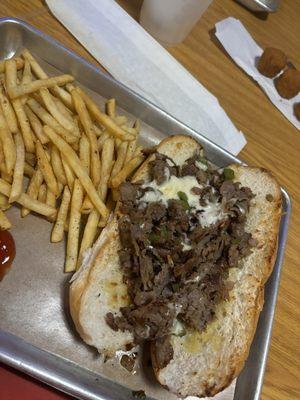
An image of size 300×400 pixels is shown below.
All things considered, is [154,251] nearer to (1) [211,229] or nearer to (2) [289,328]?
(1) [211,229]

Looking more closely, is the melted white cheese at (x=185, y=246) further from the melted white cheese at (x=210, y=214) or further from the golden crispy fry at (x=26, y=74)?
the golden crispy fry at (x=26, y=74)

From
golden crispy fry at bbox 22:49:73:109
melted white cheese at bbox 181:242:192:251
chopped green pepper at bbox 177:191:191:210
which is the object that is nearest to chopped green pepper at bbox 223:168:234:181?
chopped green pepper at bbox 177:191:191:210

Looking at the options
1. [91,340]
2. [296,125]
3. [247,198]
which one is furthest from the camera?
[296,125]

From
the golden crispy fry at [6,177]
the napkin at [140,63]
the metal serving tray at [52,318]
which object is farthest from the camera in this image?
the napkin at [140,63]

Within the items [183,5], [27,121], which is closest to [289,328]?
[27,121]

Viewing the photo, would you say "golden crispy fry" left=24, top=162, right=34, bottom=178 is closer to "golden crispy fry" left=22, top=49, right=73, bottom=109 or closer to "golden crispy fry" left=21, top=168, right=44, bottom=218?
"golden crispy fry" left=21, top=168, right=44, bottom=218

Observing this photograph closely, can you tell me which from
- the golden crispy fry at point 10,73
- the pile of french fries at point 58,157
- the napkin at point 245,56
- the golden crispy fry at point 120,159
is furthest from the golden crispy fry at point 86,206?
the napkin at point 245,56
